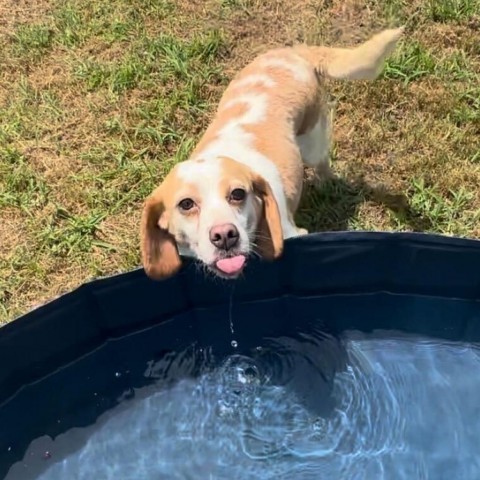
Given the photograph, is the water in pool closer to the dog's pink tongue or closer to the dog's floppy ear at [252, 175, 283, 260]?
the dog's floppy ear at [252, 175, 283, 260]

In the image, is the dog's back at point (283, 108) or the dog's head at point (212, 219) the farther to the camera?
the dog's back at point (283, 108)

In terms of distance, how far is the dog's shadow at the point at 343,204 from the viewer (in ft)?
13.6

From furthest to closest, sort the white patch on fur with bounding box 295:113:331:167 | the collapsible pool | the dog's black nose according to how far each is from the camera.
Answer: the white patch on fur with bounding box 295:113:331:167 < the collapsible pool < the dog's black nose

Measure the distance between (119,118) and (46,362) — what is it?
5.24 ft

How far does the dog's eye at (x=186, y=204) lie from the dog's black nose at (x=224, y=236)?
14 centimetres

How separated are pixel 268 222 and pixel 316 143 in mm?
952

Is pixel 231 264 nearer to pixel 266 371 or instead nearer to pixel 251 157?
pixel 251 157

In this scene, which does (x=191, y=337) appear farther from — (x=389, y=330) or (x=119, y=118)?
(x=119, y=118)

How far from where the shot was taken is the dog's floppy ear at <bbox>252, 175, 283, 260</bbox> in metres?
3.27

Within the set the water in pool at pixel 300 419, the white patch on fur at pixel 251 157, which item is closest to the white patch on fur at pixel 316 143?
the white patch on fur at pixel 251 157

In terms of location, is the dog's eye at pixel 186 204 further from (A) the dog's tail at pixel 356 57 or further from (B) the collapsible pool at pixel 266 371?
(A) the dog's tail at pixel 356 57

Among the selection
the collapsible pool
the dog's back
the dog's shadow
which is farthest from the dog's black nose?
the dog's shadow

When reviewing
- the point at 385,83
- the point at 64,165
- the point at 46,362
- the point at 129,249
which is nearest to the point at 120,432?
the point at 46,362

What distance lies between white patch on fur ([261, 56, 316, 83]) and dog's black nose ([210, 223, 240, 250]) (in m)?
1.10
